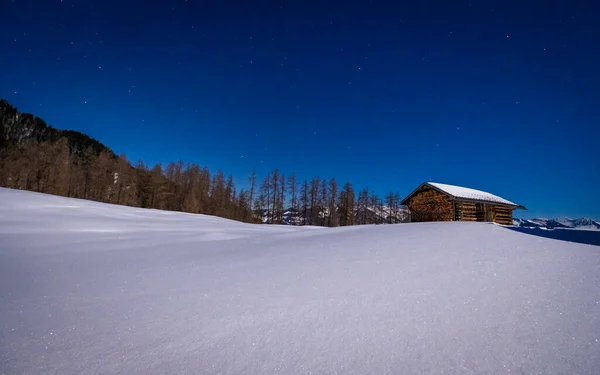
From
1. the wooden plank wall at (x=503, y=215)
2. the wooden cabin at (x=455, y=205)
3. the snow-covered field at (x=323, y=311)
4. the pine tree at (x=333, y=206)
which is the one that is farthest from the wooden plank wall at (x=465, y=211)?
the pine tree at (x=333, y=206)

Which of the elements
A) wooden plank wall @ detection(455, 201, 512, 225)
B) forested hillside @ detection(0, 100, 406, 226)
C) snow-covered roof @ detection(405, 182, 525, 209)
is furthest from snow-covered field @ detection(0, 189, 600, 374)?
forested hillside @ detection(0, 100, 406, 226)

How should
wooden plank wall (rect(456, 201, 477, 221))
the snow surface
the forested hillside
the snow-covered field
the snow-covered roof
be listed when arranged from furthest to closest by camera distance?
the forested hillside < the snow surface < the snow-covered roof < wooden plank wall (rect(456, 201, 477, 221)) < the snow-covered field

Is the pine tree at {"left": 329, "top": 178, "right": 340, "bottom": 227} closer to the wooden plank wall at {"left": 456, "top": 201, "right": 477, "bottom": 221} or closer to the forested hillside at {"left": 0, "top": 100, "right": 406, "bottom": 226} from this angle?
the forested hillside at {"left": 0, "top": 100, "right": 406, "bottom": 226}

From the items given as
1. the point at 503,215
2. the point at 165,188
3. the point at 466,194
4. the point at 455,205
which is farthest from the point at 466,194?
the point at 165,188

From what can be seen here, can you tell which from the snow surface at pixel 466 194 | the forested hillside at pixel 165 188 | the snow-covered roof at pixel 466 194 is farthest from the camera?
the forested hillside at pixel 165 188

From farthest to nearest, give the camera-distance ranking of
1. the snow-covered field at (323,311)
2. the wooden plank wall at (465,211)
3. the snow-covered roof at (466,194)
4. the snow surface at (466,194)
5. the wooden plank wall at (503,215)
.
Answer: the wooden plank wall at (503,215) → the snow surface at (466,194) → the snow-covered roof at (466,194) → the wooden plank wall at (465,211) → the snow-covered field at (323,311)

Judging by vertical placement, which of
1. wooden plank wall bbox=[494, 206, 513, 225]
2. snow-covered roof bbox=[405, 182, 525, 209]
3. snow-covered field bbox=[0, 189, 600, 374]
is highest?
snow-covered roof bbox=[405, 182, 525, 209]

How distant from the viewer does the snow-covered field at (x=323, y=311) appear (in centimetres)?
124

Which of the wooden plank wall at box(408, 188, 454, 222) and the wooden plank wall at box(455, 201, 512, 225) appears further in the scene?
the wooden plank wall at box(408, 188, 454, 222)

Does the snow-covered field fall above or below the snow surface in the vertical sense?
below

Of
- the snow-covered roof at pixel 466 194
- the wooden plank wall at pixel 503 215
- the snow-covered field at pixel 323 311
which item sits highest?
the snow-covered roof at pixel 466 194

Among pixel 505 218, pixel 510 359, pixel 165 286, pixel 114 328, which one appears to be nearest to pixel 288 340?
pixel 510 359

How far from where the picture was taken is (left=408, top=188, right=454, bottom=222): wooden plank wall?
56.1 feet

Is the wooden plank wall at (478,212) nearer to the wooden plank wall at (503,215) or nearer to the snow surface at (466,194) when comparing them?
the wooden plank wall at (503,215)
